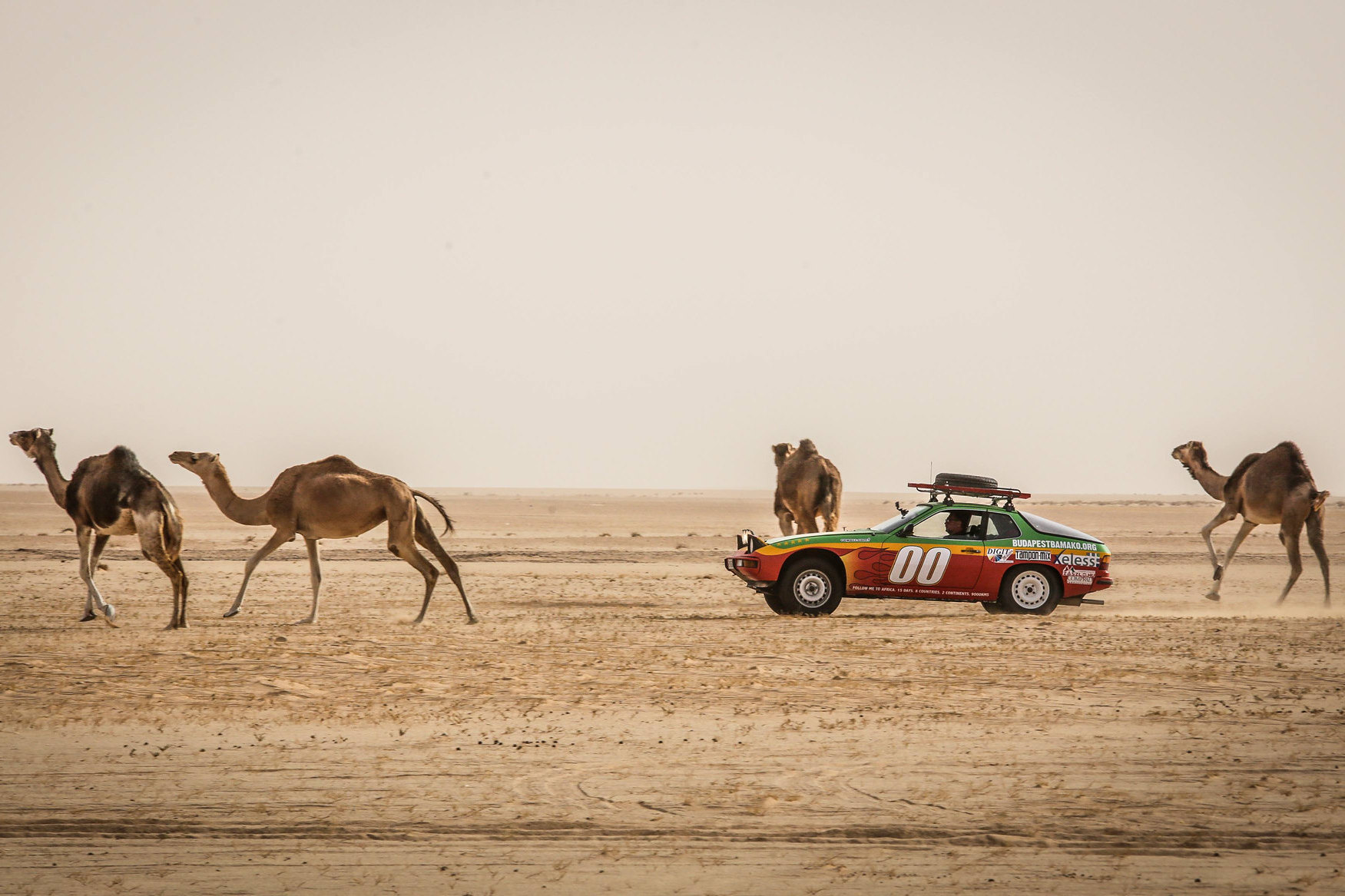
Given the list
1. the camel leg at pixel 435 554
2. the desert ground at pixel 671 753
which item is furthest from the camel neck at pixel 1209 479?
the camel leg at pixel 435 554

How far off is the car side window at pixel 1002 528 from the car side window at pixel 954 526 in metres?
0.09

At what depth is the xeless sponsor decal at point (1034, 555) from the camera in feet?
54.9

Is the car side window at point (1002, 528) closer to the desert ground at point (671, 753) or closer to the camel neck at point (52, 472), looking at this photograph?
the desert ground at point (671, 753)

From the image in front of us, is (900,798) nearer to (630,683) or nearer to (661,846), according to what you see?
(661,846)

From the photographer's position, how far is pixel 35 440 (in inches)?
669

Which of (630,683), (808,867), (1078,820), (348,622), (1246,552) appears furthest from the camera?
(1246,552)

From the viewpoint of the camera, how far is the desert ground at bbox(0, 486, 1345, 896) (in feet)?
21.1

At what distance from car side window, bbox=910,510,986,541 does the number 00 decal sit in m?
0.33

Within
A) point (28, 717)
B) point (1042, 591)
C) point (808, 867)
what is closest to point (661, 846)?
point (808, 867)

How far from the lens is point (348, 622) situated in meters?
16.4

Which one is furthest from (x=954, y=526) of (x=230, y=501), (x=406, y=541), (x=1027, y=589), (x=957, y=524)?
(x=230, y=501)

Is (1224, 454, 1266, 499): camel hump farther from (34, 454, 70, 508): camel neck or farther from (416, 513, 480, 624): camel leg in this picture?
(34, 454, 70, 508): camel neck

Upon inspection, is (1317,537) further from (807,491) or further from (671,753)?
(671,753)

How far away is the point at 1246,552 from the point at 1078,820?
30819mm
